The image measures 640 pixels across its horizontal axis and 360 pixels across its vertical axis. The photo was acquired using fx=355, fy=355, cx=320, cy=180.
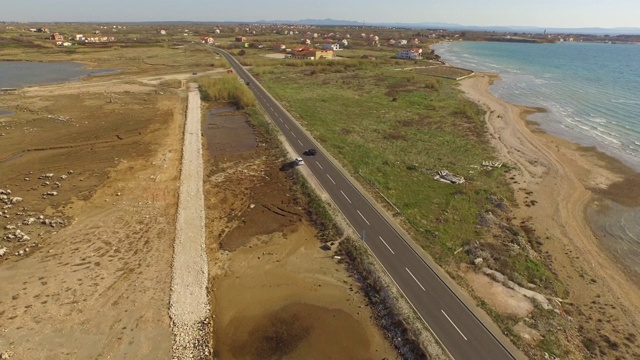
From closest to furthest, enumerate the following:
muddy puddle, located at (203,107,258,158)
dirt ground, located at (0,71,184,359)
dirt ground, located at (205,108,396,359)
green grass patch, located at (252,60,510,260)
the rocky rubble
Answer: dirt ground, located at (0,71,184,359) → dirt ground, located at (205,108,396,359) → the rocky rubble → green grass patch, located at (252,60,510,260) → muddy puddle, located at (203,107,258,158)

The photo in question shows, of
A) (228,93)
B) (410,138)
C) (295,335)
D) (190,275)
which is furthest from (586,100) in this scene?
(190,275)

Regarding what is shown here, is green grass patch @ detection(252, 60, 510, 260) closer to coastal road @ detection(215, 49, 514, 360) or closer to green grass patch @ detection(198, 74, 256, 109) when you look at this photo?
coastal road @ detection(215, 49, 514, 360)

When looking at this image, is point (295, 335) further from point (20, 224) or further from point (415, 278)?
point (20, 224)

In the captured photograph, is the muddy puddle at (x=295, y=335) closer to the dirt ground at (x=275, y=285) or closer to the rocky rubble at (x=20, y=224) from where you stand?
the dirt ground at (x=275, y=285)

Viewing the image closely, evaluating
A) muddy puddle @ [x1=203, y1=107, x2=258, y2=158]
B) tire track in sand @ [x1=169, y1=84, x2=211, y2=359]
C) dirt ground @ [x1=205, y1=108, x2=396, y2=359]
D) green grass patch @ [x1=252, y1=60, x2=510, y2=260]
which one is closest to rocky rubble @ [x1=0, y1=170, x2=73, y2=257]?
tire track in sand @ [x1=169, y1=84, x2=211, y2=359]

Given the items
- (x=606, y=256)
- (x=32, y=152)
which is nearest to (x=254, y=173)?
(x=32, y=152)

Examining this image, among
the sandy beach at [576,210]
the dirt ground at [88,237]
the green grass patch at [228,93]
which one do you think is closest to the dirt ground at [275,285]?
the dirt ground at [88,237]
